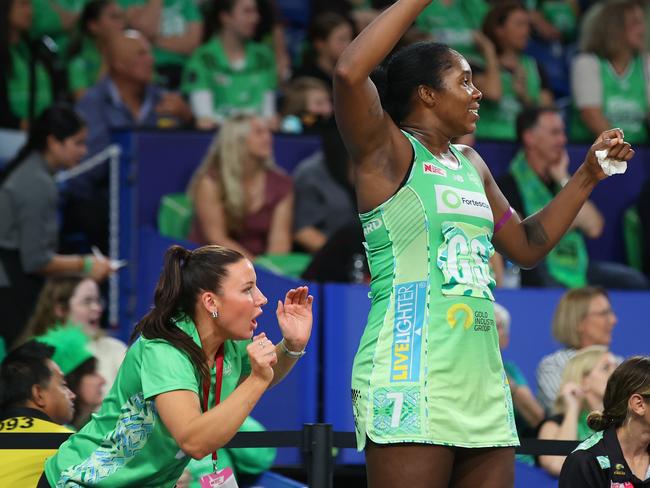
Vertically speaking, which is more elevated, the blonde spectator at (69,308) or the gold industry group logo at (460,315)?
the blonde spectator at (69,308)

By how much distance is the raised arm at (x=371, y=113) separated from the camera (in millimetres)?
2945

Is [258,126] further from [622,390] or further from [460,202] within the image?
[460,202]

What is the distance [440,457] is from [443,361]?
219 millimetres

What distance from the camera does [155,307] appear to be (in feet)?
10.7

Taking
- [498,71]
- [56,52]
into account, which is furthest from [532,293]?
[56,52]

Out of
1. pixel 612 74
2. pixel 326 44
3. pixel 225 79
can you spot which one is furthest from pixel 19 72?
pixel 612 74

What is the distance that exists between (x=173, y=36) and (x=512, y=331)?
3.82m

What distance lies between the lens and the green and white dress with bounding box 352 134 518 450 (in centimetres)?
292

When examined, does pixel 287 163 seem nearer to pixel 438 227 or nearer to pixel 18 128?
pixel 18 128

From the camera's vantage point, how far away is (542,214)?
3498 mm

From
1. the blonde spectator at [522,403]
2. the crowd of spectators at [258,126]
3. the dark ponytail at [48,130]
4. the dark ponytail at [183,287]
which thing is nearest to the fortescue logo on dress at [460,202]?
the dark ponytail at [183,287]

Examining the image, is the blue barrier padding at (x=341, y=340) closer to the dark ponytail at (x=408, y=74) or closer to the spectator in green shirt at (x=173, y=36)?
the dark ponytail at (x=408, y=74)

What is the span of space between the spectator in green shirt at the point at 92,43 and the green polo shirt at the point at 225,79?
54 centimetres

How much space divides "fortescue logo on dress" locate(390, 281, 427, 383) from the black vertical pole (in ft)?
2.64
